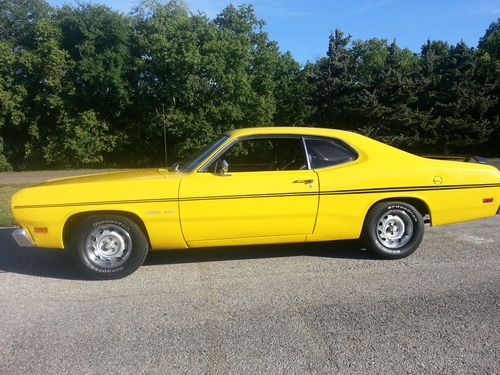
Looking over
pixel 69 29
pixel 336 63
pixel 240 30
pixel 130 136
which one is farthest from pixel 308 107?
pixel 69 29

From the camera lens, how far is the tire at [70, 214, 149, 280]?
486 centimetres

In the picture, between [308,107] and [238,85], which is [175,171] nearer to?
[238,85]

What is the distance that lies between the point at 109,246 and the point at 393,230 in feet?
10.9

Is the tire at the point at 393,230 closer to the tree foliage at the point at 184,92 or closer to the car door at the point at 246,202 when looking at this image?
the car door at the point at 246,202

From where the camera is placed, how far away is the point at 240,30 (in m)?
30.8

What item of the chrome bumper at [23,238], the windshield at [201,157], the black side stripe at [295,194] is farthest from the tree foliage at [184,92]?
the chrome bumper at [23,238]

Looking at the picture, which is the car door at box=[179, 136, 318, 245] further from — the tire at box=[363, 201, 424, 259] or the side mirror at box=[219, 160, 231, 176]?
the tire at box=[363, 201, 424, 259]

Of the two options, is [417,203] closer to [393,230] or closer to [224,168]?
[393,230]


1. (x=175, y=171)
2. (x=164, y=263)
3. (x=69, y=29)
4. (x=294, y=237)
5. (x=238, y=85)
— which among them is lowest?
(x=164, y=263)

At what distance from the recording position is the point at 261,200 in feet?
16.4

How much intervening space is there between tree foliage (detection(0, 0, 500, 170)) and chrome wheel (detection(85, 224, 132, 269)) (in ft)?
69.1

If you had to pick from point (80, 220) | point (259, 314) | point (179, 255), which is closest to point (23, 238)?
point (80, 220)

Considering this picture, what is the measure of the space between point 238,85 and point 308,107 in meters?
4.78

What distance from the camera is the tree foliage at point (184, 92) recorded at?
997 inches
